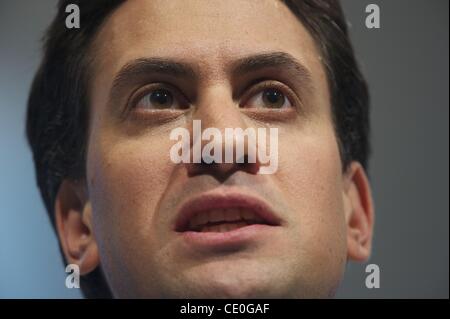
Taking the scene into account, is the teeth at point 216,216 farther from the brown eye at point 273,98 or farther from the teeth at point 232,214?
the brown eye at point 273,98

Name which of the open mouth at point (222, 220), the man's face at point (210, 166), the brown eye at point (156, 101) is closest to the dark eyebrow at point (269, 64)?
the man's face at point (210, 166)

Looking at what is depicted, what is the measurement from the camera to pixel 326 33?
98 cm

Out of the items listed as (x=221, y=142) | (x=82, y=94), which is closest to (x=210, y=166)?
(x=221, y=142)

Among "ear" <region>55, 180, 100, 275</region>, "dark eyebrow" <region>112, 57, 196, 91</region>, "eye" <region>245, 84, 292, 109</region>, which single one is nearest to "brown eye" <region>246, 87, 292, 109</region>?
"eye" <region>245, 84, 292, 109</region>

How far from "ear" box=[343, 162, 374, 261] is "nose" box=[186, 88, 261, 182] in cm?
25

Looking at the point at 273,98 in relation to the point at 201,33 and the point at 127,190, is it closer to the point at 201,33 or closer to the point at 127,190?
the point at 201,33

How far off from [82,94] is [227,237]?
0.38m

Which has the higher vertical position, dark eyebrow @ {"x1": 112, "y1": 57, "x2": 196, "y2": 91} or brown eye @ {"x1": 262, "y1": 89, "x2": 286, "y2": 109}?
dark eyebrow @ {"x1": 112, "y1": 57, "x2": 196, "y2": 91}

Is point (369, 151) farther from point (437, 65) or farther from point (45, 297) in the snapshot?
point (45, 297)

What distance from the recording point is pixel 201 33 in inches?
33.9

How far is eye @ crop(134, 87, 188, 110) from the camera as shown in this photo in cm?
88

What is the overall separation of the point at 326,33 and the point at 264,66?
17cm

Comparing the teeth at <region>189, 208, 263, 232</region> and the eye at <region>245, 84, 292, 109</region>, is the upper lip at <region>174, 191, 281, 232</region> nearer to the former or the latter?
the teeth at <region>189, 208, 263, 232</region>

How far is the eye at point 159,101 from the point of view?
2.87ft
